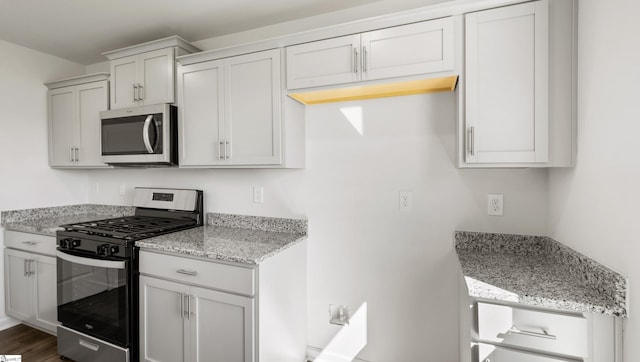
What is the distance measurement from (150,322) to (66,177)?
213 cm

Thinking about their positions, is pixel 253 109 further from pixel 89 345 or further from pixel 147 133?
pixel 89 345

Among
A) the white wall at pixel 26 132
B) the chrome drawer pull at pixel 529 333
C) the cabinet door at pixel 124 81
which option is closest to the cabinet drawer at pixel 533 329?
the chrome drawer pull at pixel 529 333

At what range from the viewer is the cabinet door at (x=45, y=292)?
2.43 m

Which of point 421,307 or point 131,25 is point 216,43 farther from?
point 421,307

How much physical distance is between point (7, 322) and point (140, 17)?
290cm

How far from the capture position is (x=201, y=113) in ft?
7.20

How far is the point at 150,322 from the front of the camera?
1927 mm

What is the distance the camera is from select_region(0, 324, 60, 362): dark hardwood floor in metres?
2.29

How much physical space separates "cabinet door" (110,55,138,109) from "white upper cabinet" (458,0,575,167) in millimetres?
2391

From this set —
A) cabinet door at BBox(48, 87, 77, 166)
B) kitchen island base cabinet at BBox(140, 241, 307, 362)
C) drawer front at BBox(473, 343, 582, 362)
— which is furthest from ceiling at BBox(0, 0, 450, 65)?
drawer front at BBox(473, 343, 582, 362)

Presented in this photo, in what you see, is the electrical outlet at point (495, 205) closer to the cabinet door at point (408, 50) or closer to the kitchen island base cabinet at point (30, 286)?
the cabinet door at point (408, 50)

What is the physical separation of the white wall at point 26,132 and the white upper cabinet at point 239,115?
1733 mm

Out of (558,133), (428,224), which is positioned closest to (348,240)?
(428,224)

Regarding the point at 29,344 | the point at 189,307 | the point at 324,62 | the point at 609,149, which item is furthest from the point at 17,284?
the point at 609,149
